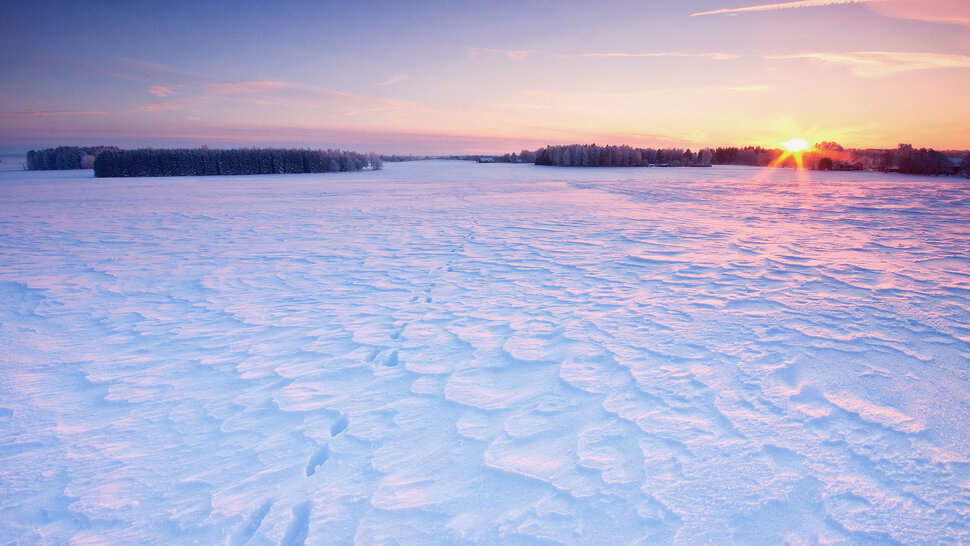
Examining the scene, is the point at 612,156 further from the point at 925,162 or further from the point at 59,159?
the point at 59,159

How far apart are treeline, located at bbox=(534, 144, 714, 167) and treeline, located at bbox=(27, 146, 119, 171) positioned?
2584 inches

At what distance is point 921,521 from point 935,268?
5613 mm

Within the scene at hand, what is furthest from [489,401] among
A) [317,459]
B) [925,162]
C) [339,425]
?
[925,162]

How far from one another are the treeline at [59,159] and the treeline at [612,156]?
215ft

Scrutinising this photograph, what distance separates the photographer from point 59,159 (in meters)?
60.8

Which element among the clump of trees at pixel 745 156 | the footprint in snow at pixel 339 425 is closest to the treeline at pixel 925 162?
the clump of trees at pixel 745 156

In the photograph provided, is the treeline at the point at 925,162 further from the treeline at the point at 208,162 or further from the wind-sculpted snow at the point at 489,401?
the treeline at the point at 208,162

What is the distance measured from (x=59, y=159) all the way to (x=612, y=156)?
8083 cm

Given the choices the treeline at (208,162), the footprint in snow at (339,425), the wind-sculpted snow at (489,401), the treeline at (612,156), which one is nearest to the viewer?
the wind-sculpted snow at (489,401)

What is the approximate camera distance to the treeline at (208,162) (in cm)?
4128

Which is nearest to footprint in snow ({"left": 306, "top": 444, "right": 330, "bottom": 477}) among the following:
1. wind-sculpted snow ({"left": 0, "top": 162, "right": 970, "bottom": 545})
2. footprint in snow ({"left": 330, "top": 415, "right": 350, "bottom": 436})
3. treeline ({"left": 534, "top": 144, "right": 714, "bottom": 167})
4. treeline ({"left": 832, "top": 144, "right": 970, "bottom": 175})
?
Result: wind-sculpted snow ({"left": 0, "top": 162, "right": 970, "bottom": 545})

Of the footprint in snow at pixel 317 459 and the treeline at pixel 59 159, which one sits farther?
the treeline at pixel 59 159

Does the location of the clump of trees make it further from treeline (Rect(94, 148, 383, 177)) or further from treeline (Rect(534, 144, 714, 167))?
treeline (Rect(94, 148, 383, 177))

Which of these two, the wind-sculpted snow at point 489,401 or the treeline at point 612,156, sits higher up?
the treeline at point 612,156
